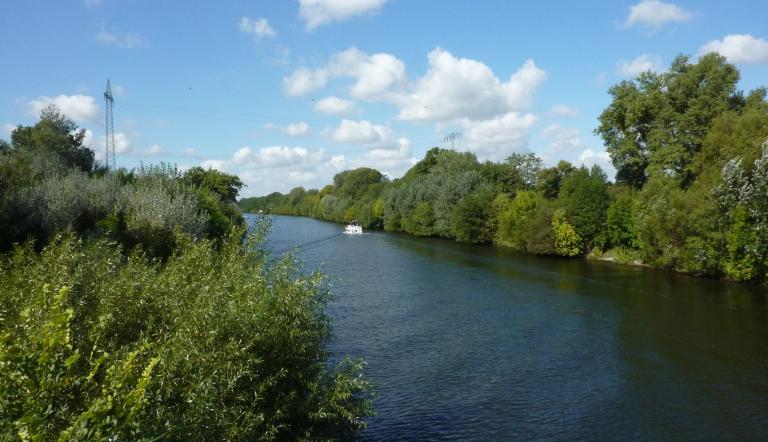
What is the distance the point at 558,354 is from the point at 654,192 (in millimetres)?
31630

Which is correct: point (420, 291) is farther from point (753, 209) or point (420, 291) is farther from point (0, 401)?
point (0, 401)

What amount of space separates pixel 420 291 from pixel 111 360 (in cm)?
3041

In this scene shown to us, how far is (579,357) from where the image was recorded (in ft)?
78.4

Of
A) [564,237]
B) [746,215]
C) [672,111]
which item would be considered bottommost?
[564,237]

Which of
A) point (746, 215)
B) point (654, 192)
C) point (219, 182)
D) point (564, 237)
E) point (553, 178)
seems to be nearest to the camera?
point (746, 215)

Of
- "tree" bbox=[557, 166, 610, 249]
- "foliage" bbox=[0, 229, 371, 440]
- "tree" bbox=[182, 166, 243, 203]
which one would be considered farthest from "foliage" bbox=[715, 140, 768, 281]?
"tree" bbox=[182, 166, 243, 203]

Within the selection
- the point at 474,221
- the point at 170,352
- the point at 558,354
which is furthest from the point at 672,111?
the point at 170,352

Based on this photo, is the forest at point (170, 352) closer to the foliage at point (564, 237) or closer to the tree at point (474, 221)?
the foliage at point (564, 237)

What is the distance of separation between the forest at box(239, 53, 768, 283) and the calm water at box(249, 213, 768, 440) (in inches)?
146

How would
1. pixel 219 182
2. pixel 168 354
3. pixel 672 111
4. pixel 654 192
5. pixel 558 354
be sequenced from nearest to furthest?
pixel 168 354 < pixel 558 354 < pixel 654 192 < pixel 672 111 < pixel 219 182

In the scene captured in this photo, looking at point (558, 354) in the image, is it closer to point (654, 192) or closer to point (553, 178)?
point (654, 192)

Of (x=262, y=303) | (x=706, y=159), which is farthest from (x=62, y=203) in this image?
(x=706, y=159)

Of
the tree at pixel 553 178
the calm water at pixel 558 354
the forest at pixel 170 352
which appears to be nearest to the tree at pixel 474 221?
the tree at pixel 553 178

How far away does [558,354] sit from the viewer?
24.1m
